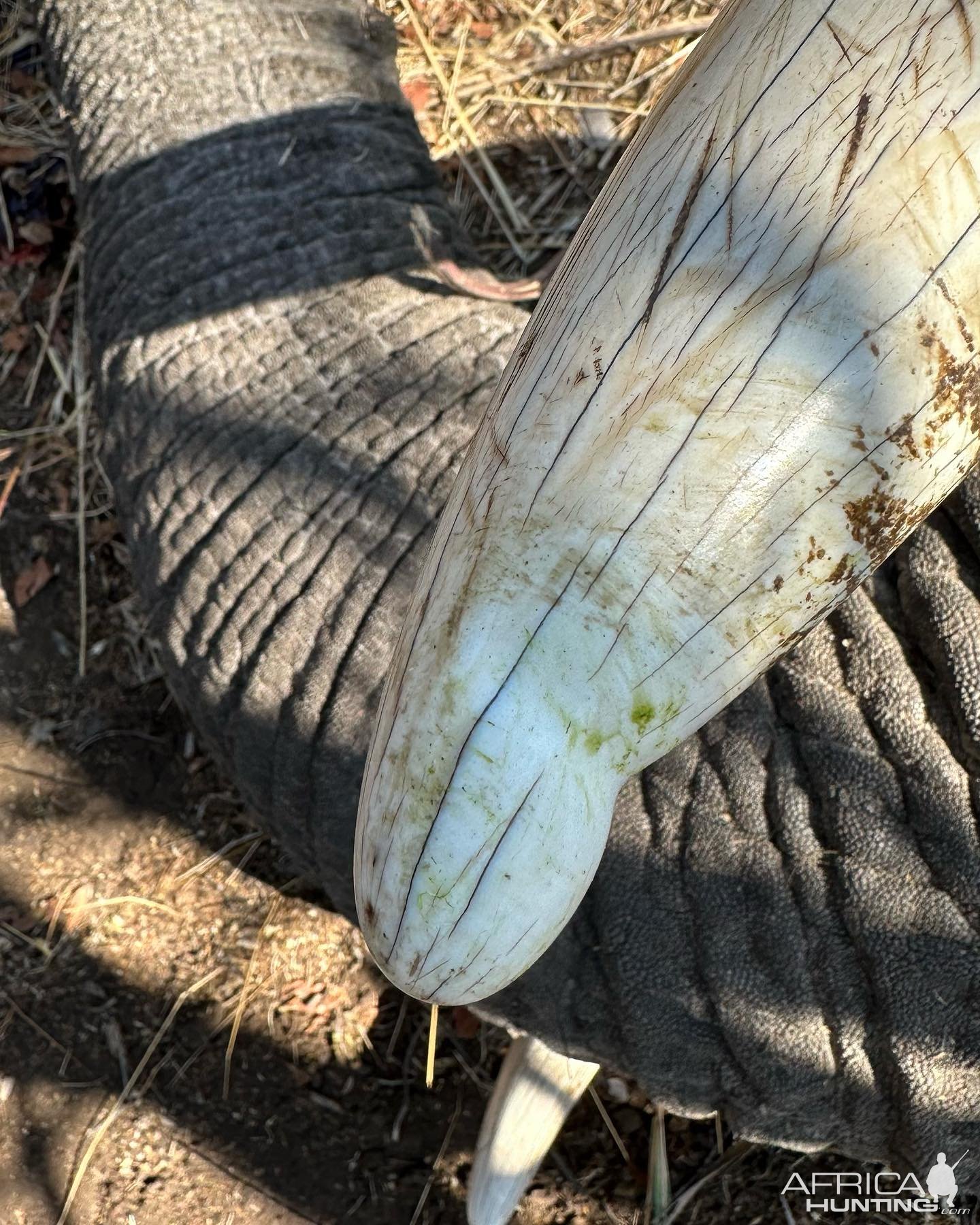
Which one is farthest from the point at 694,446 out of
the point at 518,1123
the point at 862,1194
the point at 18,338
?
the point at 18,338

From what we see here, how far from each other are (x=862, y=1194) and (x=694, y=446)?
1.65 metres

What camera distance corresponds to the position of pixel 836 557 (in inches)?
21.0

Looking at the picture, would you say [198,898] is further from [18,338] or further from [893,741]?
[893,741]

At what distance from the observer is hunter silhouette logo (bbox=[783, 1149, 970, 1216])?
63.8 inches

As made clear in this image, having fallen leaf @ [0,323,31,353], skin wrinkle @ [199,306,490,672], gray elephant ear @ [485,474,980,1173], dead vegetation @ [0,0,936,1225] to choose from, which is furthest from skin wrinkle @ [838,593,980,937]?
fallen leaf @ [0,323,31,353]

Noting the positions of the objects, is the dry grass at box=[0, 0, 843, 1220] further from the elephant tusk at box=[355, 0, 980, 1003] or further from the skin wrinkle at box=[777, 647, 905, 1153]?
the elephant tusk at box=[355, 0, 980, 1003]

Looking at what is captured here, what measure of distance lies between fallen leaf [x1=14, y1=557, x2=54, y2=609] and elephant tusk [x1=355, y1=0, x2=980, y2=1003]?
2011 mm

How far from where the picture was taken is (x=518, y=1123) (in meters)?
1.45

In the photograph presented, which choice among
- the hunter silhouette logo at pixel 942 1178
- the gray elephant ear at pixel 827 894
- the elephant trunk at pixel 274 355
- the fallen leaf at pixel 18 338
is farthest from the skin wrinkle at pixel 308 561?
the fallen leaf at pixel 18 338

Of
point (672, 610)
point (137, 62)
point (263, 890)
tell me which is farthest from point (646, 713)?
point (263, 890)

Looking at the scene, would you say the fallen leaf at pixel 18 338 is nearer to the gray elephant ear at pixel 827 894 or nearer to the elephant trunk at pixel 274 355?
the elephant trunk at pixel 274 355

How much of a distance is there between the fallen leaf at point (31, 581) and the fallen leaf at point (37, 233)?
73 cm

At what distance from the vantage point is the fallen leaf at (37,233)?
2.51 m

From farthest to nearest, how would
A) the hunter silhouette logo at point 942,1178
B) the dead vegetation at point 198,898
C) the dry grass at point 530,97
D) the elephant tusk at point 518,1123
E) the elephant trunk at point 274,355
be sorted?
the dry grass at point 530,97
the dead vegetation at point 198,898
the elephant tusk at point 518,1123
the elephant trunk at point 274,355
the hunter silhouette logo at point 942,1178
